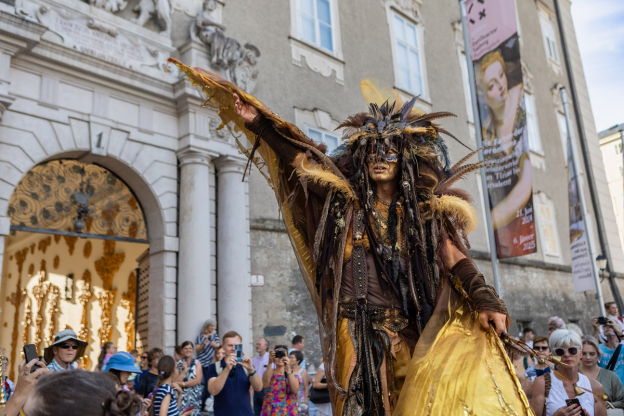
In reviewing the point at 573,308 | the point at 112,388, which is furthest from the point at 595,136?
the point at 112,388

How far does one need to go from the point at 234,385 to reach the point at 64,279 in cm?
759

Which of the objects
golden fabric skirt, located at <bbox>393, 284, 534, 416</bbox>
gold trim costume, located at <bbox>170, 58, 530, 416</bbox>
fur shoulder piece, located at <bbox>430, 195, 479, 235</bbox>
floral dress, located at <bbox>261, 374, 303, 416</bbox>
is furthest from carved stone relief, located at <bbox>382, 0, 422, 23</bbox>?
golden fabric skirt, located at <bbox>393, 284, 534, 416</bbox>

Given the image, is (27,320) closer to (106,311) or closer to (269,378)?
(106,311)

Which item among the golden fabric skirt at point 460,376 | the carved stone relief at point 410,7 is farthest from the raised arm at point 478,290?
the carved stone relief at point 410,7

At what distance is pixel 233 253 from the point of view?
9.09m

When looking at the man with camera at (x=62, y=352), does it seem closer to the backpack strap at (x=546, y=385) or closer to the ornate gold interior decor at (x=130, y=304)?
the backpack strap at (x=546, y=385)

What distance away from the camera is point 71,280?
1173 cm

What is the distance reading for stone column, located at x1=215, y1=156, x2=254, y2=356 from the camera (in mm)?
8844

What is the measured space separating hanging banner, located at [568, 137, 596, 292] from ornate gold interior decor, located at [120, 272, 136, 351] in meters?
8.96

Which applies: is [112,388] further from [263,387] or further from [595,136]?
[595,136]

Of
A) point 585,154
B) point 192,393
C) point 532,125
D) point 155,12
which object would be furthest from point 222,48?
point 585,154

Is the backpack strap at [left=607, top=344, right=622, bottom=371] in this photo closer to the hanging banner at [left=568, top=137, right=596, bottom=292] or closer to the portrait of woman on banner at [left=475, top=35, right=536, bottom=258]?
the portrait of woman on banner at [left=475, top=35, right=536, bottom=258]

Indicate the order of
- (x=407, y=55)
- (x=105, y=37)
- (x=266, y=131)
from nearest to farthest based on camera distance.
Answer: (x=266, y=131) → (x=105, y=37) → (x=407, y=55)

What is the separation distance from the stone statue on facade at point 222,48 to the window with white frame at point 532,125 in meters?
12.8
